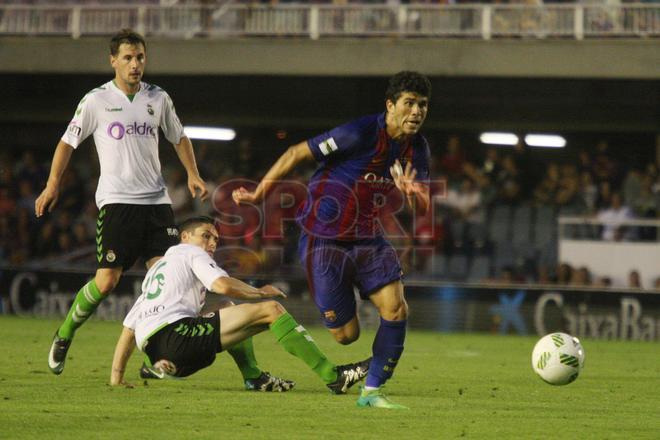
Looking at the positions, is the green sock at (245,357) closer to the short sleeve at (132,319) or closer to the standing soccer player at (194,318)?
the standing soccer player at (194,318)

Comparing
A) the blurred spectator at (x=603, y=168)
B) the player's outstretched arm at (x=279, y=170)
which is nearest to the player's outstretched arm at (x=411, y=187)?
the player's outstretched arm at (x=279, y=170)

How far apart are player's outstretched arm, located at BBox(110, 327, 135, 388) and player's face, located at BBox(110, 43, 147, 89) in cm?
189

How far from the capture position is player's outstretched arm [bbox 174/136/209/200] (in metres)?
8.82

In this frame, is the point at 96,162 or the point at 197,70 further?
the point at 96,162

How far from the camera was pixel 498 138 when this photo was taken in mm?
23531

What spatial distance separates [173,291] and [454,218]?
12.1 metres

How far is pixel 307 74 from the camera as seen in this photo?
20938 mm

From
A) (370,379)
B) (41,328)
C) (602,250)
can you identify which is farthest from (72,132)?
→ (602,250)

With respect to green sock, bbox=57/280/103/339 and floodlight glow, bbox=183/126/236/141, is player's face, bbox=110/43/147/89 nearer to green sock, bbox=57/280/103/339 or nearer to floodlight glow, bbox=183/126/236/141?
green sock, bbox=57/280/103/339

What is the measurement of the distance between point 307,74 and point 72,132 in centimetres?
1243

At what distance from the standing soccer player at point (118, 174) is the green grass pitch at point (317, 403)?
2.46 ft

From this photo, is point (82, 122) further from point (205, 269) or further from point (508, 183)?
point (508, 183)

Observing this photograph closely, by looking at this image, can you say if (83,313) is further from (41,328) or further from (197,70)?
(197,70)

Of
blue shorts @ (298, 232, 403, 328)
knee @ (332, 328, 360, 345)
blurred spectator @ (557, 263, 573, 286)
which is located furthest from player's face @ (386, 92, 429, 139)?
blurred spectator @ (557, 263, 573, 286)
